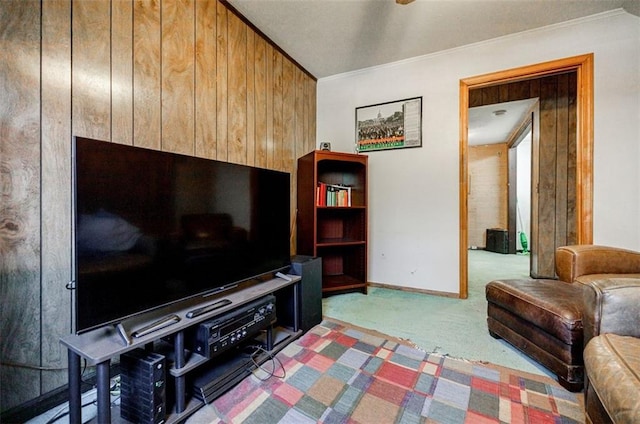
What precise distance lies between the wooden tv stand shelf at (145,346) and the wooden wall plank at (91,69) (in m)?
0.95

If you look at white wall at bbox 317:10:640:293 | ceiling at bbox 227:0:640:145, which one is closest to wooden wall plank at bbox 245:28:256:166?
ceiling at bbox 227:0:640:145

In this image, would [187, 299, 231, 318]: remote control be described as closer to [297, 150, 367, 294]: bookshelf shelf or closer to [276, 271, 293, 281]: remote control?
[276, 271, 293, 281]: remote control

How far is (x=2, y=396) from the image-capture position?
3.74ft

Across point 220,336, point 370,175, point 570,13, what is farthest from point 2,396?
point 570,13

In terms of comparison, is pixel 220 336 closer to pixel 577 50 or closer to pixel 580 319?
pixel 580 319

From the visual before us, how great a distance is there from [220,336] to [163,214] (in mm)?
642

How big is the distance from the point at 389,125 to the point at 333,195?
1.04 m

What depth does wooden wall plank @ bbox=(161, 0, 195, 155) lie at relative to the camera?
5.60 ft

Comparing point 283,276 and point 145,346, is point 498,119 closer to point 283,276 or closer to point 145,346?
point 283,276

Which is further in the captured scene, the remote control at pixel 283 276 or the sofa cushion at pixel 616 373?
the remote control at pixel 283 276

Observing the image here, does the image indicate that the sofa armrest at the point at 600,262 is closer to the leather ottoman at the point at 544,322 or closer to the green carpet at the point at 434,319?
the leather ottoman at the point at 544,322

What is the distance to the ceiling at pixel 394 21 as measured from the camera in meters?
2.13

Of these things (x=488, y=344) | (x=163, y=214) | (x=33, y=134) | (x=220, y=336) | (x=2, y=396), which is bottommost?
(x=488, y=344)

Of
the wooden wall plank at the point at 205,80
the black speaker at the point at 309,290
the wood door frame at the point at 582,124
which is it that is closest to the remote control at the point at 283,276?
the black speaker at the point at 309,290
